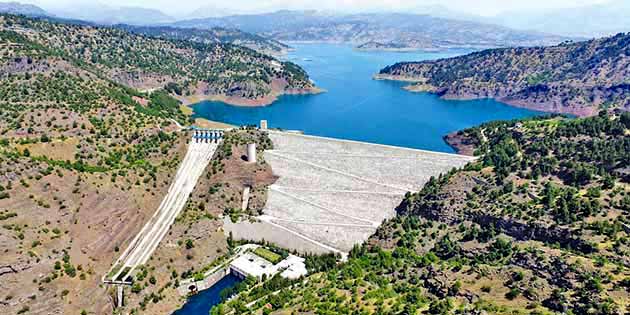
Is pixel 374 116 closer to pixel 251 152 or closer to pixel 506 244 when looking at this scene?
pixel 251 152

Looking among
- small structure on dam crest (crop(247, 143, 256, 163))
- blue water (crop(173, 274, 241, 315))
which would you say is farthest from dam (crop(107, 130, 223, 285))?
blue water (crop(173, 274, 241, 315))

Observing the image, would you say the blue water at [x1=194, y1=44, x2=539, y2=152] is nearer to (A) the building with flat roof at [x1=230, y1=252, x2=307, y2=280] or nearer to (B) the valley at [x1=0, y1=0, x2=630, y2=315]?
(B) the valley at [x1=0, y1=0, x2=630, y2=315]

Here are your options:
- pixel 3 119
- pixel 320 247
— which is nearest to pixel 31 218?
pixel 3 119

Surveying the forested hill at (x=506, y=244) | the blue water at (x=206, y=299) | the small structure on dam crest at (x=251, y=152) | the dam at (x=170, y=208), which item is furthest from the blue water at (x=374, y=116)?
the blue water at (x=206, y=299)

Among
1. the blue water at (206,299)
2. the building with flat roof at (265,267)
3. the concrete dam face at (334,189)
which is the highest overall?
the concrete dam face at (334,189)

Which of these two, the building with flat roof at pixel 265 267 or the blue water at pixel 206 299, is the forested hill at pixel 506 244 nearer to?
the building with flat roof at pixel 265 267
